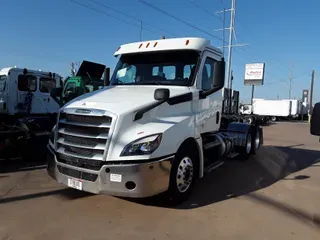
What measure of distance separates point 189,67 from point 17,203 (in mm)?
3814

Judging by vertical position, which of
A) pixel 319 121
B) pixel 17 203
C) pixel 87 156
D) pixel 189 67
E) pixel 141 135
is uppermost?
pixel 189 67

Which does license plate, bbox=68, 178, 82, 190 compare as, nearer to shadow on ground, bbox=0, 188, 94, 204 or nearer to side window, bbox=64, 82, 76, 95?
shadow on ground, bbox=0, 188, 94, 204

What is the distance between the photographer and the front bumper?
14.0 feet

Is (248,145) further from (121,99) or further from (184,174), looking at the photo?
(121,99)

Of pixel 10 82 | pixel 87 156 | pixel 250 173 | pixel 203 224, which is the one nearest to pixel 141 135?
pixel 87 156

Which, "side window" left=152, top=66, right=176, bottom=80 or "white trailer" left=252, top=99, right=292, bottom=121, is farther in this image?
"white trailer" left=252, top=99, right=292, bottom=121

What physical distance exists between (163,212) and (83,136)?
172cm

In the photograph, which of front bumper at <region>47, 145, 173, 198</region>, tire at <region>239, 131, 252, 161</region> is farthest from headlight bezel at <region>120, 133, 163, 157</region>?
tire at <region>239, 131, 252, 161</region>

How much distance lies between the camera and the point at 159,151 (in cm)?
441

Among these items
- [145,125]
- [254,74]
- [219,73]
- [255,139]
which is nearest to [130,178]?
[145,125]

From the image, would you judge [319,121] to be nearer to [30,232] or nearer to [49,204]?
[30,232]

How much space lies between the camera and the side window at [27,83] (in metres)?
11.0

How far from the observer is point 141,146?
433cm

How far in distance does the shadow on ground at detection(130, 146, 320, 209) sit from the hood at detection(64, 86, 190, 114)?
5.29 ft
